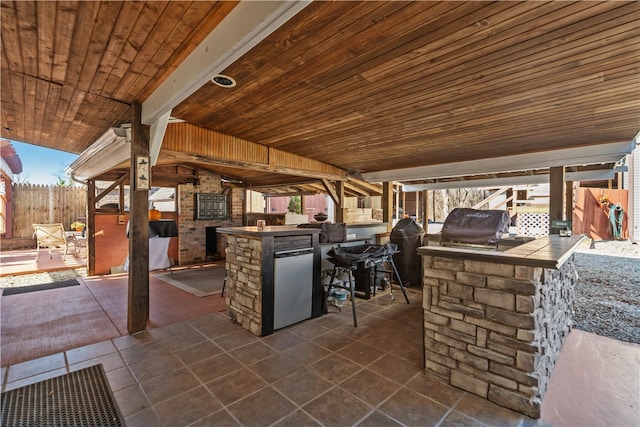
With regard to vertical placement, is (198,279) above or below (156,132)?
below

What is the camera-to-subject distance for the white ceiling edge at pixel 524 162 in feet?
13.9

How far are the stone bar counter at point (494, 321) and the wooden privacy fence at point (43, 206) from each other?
1106 centimetres

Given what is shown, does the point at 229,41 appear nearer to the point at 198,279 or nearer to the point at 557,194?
the point at 198,279

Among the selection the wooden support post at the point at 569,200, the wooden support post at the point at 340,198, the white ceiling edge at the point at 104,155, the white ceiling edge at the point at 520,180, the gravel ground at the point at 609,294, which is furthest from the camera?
the wooden support post at the point at 340,198

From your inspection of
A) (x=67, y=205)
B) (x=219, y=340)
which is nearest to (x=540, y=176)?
(x=219, y=340)

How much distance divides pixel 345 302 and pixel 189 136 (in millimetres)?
3385

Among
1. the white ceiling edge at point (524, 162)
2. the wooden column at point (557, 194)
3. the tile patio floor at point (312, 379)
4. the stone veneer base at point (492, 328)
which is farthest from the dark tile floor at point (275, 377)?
the white ceiling edge at point (524, 162)

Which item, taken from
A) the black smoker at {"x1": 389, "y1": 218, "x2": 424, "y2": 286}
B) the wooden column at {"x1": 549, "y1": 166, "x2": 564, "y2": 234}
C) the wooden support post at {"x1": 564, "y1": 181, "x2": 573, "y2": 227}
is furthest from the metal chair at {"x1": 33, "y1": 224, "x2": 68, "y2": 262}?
the wooden support post at {"x1": 564, "y1": 181, "x2": 573, "y2": 227}

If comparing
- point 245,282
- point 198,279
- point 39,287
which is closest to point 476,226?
point 245,282

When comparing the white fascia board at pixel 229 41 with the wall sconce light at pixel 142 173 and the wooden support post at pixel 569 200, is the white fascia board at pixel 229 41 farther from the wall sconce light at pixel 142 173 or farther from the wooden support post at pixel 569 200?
the wooden support post at pixel 569 200

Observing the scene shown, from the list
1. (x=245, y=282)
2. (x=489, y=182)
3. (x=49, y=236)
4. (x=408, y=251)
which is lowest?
(x=245, y=282)

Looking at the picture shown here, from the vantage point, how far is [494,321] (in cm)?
201

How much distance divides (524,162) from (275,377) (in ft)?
17.3

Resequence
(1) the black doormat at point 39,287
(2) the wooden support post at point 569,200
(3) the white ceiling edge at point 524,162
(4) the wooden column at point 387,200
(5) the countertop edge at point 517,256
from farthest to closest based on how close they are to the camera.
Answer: (4) the wooden column at point 387,200 < (2) the wooden support post at point 569,200 < (1) the black doormat at point 39,287 < (3) the white ceiling edge at point 524,162 < (5) the countertop edge at point 517,256
